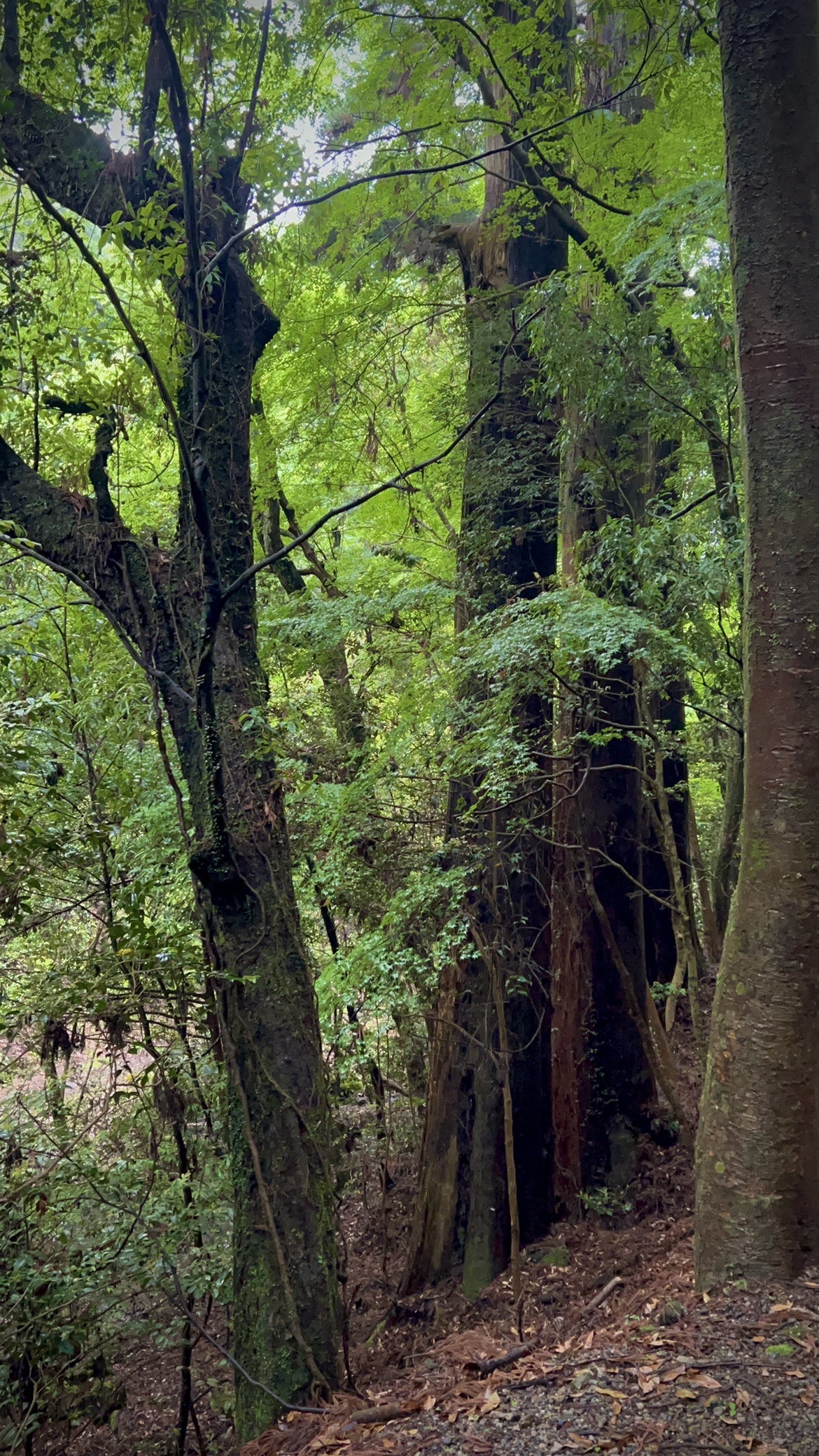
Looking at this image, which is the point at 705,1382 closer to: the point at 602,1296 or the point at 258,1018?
the point at 602,1296

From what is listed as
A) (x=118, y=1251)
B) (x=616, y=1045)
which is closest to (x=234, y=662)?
(x=118, y=1251)

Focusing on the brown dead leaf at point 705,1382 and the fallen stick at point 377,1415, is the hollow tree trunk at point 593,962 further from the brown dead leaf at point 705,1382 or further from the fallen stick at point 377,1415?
the brown dead leaf at point 705,1382

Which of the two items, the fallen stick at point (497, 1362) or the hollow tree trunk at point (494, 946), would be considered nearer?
the fallen stick at point (497, 1362)

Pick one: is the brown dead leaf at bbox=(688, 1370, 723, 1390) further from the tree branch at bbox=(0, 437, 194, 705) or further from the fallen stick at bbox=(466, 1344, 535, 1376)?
the tree branch at bbox=(0, 437, 194, 705)

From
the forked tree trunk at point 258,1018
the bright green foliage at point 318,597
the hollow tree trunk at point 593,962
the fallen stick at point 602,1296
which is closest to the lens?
the forked tree trunk at point 258,1018

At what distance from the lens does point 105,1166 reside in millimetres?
6227

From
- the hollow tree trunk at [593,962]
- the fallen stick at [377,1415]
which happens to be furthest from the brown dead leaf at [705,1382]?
the hollow tree trunk at [593,962]

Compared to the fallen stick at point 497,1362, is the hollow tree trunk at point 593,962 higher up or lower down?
higher up

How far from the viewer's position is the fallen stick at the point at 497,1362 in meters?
3.31

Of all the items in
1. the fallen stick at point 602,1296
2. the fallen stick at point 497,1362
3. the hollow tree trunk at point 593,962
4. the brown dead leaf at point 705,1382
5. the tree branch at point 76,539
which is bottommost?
the fallen stick at point 602,1296

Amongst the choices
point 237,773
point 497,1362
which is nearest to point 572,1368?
point 497,1362

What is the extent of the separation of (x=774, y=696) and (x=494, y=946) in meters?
3.07

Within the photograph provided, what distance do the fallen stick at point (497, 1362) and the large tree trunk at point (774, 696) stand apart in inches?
30.9

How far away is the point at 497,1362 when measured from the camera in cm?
332
